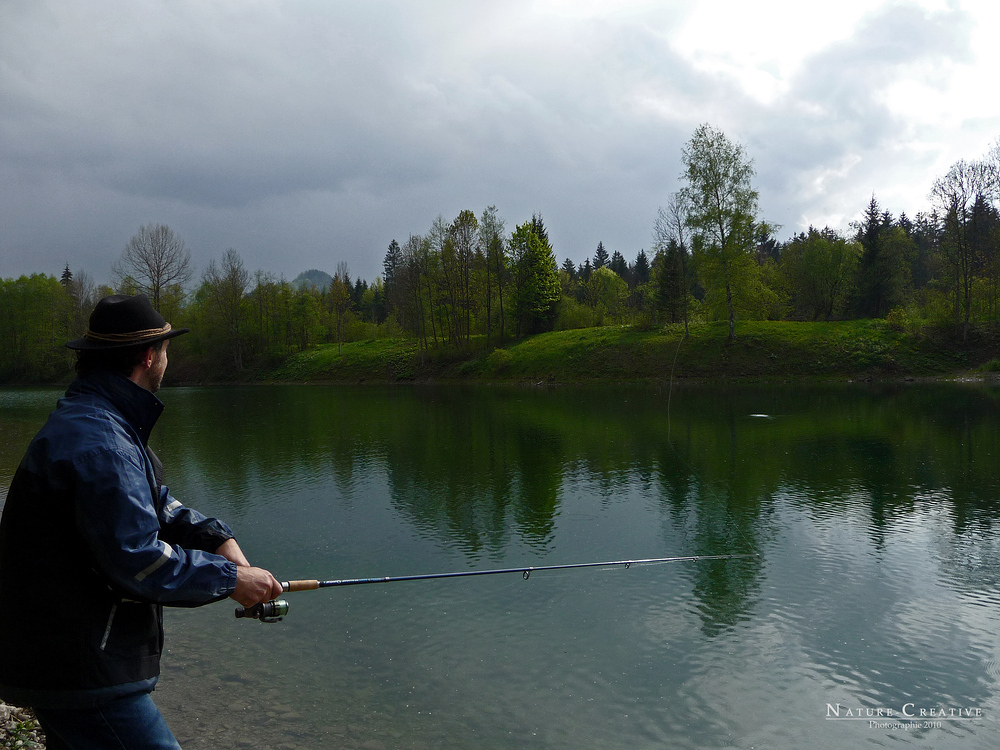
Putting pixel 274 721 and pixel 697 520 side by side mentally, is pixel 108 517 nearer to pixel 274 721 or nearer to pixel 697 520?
pixel 274 721

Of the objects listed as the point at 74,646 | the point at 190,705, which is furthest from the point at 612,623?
the point at 74,646

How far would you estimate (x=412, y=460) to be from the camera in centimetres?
1672

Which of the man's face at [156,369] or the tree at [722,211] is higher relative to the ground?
the tree at [722,211]

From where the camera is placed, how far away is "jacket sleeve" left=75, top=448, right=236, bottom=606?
2.22 metres

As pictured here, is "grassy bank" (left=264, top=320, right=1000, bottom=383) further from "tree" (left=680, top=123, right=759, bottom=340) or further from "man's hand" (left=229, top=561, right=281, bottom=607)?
"man's hand" (left=229, top=561, right=281, bottom=607)

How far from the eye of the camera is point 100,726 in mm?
2350

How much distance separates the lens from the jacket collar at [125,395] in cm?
252

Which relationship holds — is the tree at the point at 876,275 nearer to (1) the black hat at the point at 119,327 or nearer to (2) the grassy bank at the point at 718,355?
(2) the grassy bank at the point at 718,355

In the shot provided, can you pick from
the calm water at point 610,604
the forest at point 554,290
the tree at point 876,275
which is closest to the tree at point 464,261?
the forest at point 554,290

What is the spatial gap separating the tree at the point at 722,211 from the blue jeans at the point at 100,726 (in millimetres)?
45673

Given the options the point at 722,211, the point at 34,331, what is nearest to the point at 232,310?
the point at 34,331

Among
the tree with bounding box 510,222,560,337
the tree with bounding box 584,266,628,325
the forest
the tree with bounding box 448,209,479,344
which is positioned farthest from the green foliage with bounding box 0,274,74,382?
the tree with bounding box 584,266,628,325

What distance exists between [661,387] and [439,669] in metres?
34.5

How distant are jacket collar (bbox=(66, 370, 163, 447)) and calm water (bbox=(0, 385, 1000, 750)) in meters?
3.35
